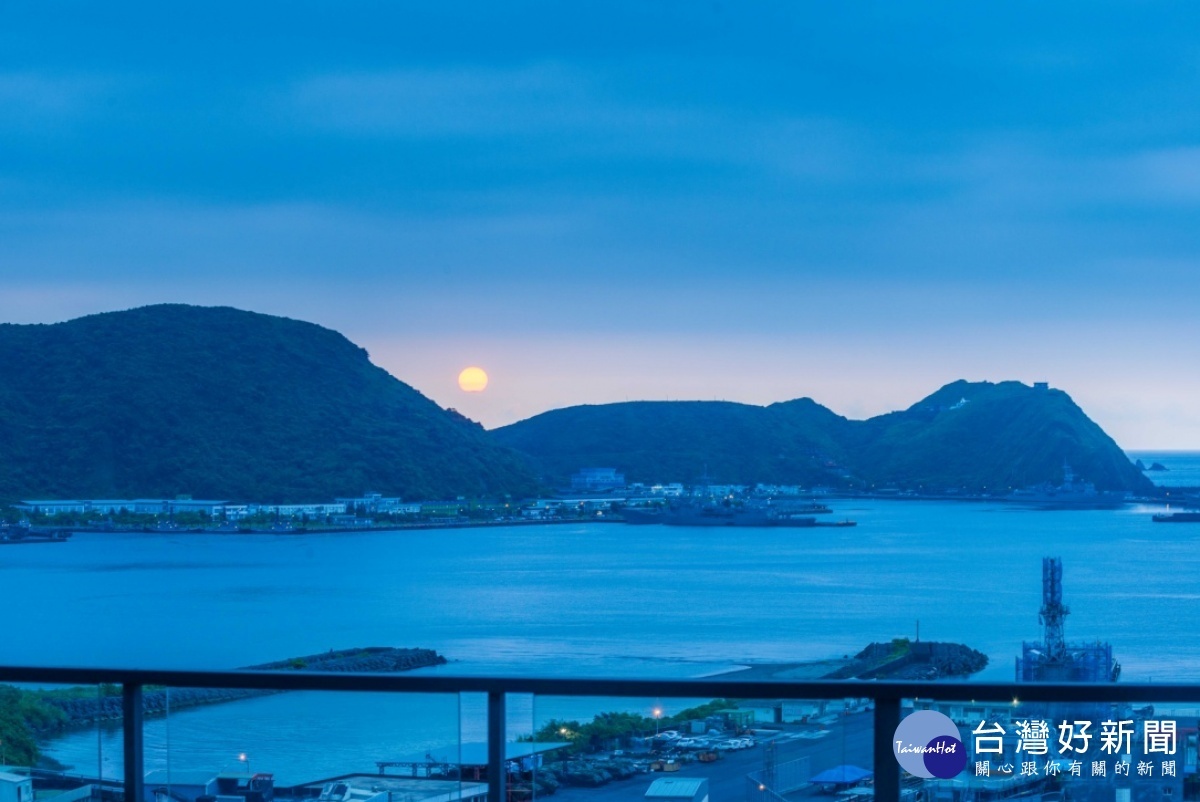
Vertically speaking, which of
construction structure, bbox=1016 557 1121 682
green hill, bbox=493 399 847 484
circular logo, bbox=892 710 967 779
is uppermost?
green hill, bbox=493 399 847 484

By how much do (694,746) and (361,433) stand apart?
122 ft

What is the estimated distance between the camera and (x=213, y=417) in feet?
110

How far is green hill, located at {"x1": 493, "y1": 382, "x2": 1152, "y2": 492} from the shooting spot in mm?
45500

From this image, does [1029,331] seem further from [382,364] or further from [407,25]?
[407,25]

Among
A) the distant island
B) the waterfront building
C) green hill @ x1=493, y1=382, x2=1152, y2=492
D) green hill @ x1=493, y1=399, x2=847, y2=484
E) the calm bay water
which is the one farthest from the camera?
the waterfront building

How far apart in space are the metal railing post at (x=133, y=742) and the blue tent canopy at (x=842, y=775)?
1093mm

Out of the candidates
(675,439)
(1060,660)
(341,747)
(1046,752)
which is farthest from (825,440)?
(341,747)

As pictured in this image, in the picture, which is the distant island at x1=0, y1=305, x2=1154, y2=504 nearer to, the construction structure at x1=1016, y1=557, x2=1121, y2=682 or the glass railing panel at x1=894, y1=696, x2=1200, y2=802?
the construction structure at x1=1016, y1=557, x2=1121, y2=682

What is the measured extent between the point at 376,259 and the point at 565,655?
23.2 meters

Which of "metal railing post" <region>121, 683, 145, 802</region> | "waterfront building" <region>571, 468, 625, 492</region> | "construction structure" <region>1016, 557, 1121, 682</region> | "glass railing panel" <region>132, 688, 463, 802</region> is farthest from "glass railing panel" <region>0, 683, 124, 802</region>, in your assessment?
"waterfront building" <region>571, 468, 625, 492</region>

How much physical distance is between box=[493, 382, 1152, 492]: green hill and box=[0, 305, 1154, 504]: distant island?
6cm

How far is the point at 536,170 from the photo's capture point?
113 ft

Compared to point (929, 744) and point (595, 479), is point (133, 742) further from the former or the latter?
point (595, 479)

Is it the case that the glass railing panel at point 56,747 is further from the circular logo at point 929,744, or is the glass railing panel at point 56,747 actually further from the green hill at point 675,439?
the green hill at point 675,439
